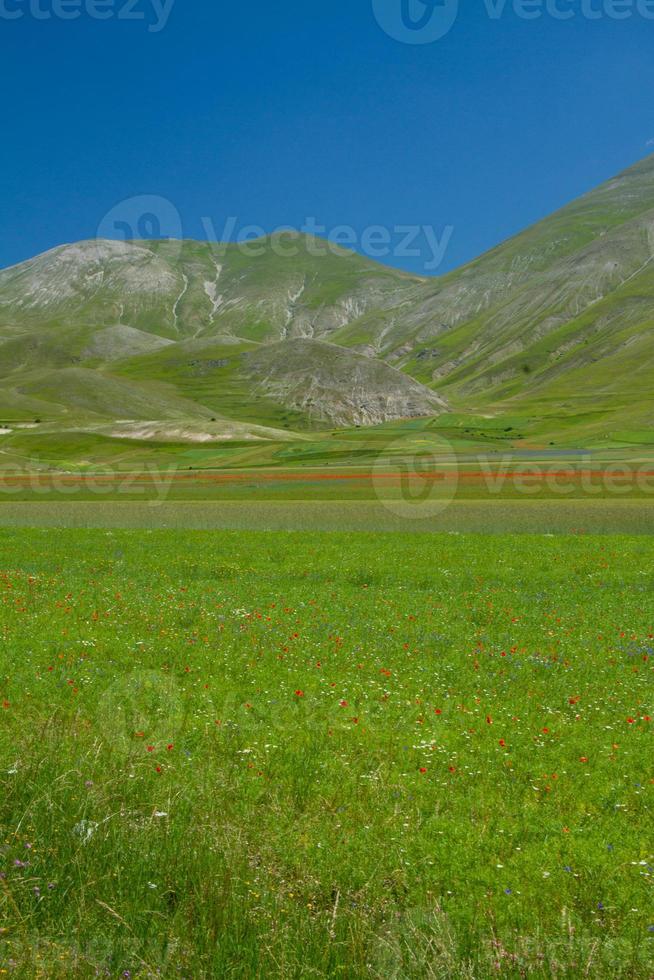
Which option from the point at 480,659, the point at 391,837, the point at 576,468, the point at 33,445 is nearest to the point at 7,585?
the point at 480,659

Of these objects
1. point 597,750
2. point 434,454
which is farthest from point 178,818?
point 434,454

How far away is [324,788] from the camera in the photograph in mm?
11375

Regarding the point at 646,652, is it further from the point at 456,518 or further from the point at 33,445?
the point at 33,445

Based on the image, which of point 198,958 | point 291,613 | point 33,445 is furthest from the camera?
point 33,445

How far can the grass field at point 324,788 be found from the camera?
7.42 m

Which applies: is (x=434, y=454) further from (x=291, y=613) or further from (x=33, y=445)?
(x=291, y=613)

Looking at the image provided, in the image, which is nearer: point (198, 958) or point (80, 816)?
point (198, 958)

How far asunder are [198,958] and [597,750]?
8.77 metres

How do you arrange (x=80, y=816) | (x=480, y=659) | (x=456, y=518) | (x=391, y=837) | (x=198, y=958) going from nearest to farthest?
(x=198, y=958) → (x=80, y=816) → (x=391, y=837) → (x=480, y=659) → (x=456, y=518)

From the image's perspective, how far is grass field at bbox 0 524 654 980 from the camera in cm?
742

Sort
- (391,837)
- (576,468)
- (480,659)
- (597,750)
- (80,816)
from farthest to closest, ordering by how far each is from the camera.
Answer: (576,468) → (480,659) → (597,750) → (391,837) → (80,816)

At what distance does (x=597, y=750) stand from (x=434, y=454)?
411 ft

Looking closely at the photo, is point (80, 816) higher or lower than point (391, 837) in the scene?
higher

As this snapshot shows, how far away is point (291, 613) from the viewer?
23.1m
